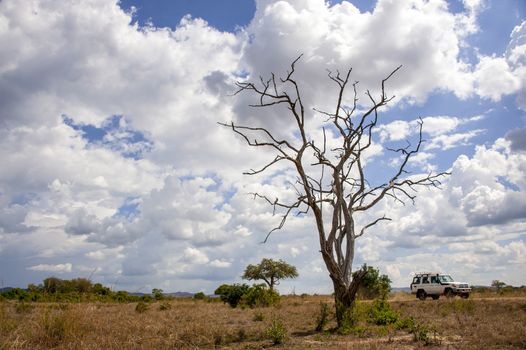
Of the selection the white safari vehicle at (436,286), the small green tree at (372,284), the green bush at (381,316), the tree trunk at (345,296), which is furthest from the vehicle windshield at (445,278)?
the tree trunk at (345,296)

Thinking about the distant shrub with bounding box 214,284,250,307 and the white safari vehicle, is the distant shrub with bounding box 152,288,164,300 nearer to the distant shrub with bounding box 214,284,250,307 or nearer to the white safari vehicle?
the distant shrub with bounding box 214,284,250,307

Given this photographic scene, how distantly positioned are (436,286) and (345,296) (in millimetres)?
17586

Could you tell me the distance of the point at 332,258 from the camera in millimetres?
15555

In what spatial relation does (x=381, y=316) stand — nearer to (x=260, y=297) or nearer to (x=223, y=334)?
(x=223, y=334)

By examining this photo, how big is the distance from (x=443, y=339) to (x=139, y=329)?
314 inches

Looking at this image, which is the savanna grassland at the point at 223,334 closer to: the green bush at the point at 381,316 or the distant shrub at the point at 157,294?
the green bush at the point at 381,316

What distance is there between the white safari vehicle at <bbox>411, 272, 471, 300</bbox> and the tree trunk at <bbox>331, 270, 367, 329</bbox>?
54.6ft

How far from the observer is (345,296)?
1527 centimetres

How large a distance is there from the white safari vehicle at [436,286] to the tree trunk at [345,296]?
16.7 m

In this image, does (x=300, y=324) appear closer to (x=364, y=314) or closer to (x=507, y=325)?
(x=364, y=314)

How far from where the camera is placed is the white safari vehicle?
29.3m

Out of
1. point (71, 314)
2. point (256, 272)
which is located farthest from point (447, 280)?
point (256, 272)

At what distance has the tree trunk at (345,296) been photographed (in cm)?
1475

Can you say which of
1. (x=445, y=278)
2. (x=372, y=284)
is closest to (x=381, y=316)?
(x=445, y=278)
